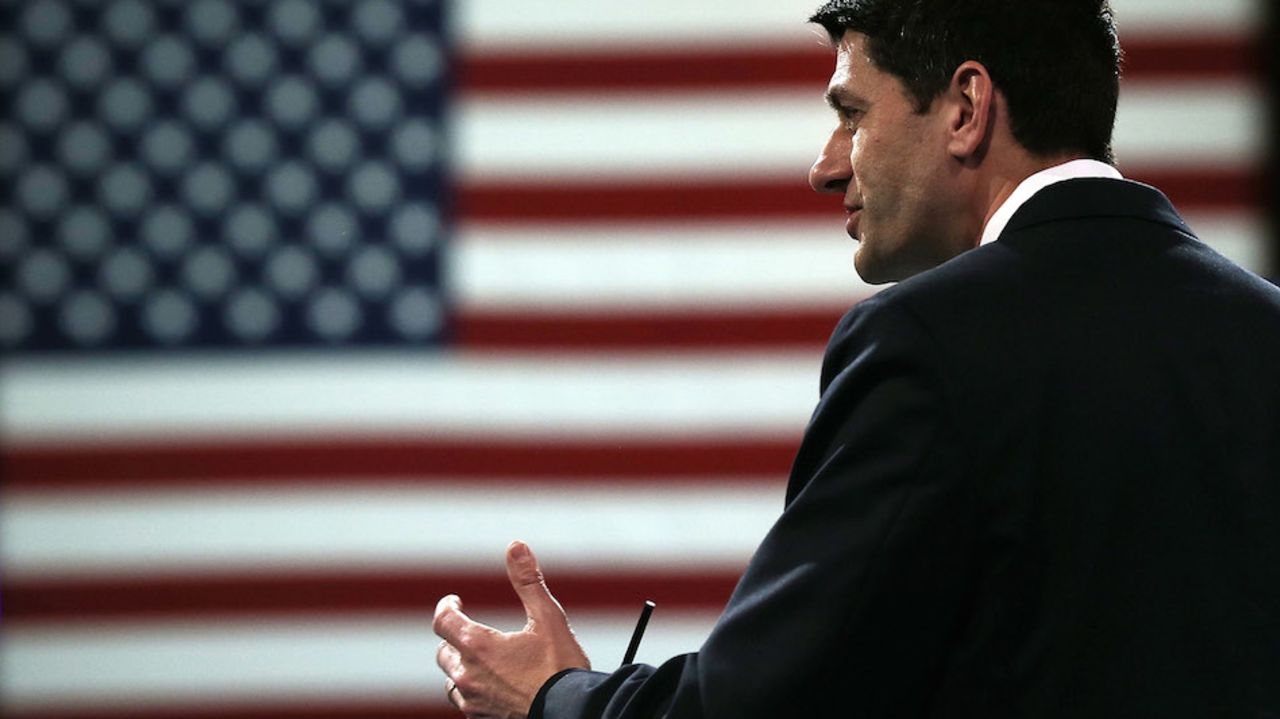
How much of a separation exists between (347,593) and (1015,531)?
7.71 ft

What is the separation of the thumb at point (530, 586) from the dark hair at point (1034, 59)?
18.2 inches

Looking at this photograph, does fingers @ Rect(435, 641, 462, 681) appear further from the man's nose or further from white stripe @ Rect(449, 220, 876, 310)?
white stripe @ Rect(449, 220, 876, 310)

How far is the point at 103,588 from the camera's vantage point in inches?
122

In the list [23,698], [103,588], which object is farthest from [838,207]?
[23,698]

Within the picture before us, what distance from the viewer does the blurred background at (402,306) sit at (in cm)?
298

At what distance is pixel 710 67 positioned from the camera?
119 inches

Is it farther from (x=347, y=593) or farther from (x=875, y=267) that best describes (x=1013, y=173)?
(x=347, y=593)

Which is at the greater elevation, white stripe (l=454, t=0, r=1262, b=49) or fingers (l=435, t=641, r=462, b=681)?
white stripe (l=454, t=0, r=1262, b=49)

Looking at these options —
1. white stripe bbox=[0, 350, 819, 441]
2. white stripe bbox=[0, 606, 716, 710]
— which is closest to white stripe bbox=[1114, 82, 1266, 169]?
white stripe bbox=[0, 350, 819, 441]

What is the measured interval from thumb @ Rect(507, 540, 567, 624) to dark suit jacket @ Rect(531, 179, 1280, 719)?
24 cm

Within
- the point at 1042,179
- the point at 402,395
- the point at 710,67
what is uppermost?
the point at 710,67

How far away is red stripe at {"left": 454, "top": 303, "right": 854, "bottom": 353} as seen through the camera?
9.78ft

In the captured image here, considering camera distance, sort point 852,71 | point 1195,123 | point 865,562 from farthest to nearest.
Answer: point 1195,123, point 852,71, point 865,562

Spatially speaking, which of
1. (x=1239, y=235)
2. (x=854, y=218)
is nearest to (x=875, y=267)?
(x=854, y=218)
